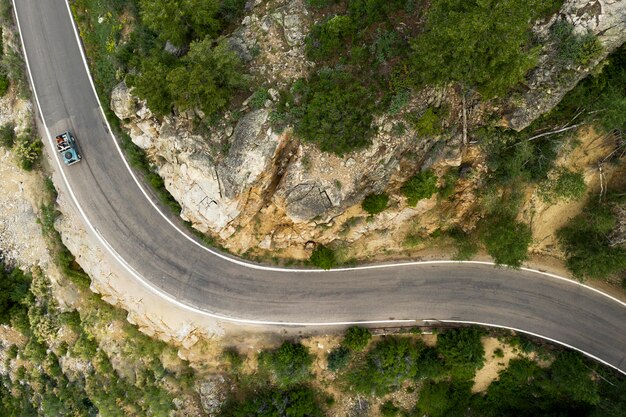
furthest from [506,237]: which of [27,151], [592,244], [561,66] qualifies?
[27,151]

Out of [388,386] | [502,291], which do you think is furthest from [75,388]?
[502,291]

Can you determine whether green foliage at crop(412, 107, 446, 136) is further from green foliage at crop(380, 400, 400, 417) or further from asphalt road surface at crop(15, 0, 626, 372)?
green foliage at crop(380, 400, 400, 417)

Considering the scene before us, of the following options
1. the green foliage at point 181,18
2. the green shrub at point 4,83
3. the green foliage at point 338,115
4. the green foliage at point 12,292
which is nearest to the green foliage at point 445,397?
the green foliage at point 338,115

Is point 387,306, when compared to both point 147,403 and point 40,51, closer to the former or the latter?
point 147,403

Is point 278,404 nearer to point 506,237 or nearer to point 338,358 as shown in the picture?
point 338,358

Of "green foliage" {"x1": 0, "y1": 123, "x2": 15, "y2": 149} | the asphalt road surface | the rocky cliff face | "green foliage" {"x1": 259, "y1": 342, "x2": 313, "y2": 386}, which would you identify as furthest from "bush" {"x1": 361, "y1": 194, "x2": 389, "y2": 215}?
"green foliage" {"x1": 0, "y1": 123, "x2": 15, "y2": 149}

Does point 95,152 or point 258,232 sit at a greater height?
point 95,152
